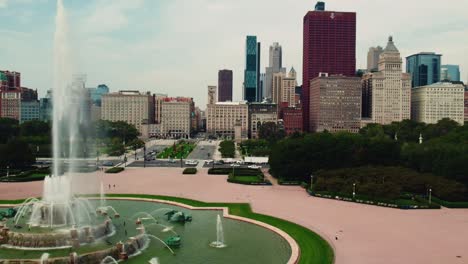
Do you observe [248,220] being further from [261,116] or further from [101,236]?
[261,116]

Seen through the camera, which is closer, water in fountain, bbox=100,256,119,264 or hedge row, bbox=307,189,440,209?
water in fountain, bbox=100,256,119,264

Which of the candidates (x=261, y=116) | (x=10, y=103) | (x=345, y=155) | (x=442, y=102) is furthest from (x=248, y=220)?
(x=10, y=103)

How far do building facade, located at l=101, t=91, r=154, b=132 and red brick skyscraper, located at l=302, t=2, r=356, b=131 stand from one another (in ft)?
249

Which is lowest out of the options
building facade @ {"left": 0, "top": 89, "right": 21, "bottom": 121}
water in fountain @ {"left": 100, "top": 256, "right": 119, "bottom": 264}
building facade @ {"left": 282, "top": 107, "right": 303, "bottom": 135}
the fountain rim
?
the fountain rim

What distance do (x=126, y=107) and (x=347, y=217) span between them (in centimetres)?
17071

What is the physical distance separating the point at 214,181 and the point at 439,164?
1129 inches

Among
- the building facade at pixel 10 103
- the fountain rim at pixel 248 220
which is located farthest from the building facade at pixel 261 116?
the fountain rim at pixel 248 220

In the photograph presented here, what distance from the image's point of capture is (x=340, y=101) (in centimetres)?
16225

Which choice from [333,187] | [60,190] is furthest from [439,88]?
[60,190]

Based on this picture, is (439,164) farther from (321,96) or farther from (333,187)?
(321,96)

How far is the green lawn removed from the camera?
2570 cm

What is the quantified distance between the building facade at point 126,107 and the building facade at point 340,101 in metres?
82.4

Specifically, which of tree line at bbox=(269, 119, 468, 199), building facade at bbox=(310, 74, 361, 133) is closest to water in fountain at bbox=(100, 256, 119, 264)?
tree line at bbox=(269, 119, 468, 199)

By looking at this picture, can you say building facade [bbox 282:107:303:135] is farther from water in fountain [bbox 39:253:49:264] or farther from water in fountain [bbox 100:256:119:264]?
water in fountain [bbox 39:253:49:264]
